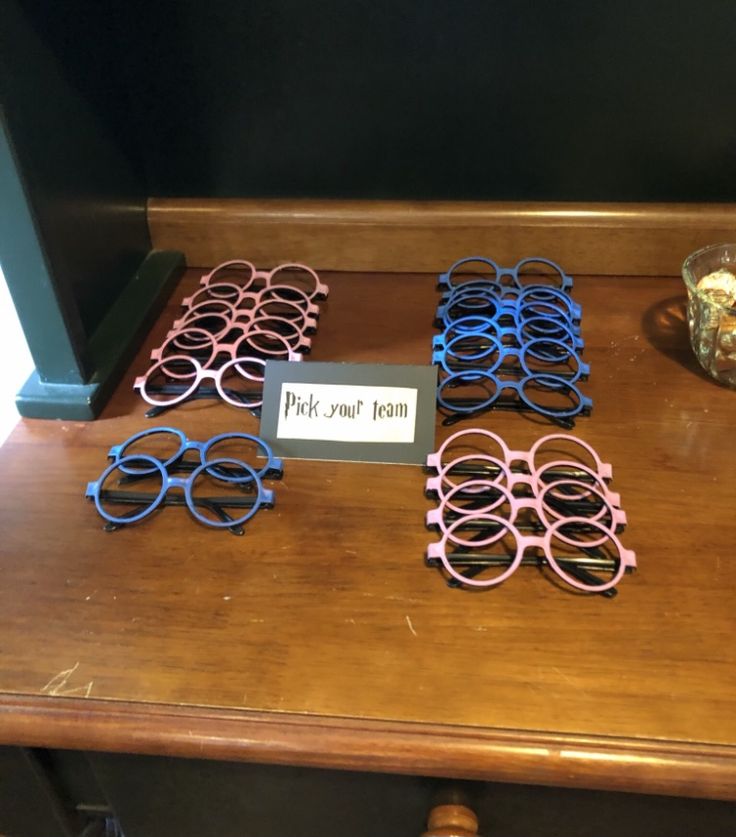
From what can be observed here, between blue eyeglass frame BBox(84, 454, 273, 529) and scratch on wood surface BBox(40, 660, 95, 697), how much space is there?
122 mm

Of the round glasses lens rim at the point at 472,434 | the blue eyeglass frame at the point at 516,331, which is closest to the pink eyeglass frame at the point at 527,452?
the round glasses lens rim at the point at 472,434

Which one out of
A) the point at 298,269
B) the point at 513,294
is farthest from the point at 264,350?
the point at 513,294

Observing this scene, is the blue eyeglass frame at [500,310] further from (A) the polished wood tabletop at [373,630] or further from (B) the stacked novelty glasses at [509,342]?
(A) the polished wood tabletop at [373,630]

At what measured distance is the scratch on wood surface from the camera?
18.3 inches

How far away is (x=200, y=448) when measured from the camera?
61cm

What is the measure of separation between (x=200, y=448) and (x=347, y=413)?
0.40 ft

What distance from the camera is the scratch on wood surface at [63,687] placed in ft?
1.53

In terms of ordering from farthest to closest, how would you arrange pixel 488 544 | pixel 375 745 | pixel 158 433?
pixel 158 433 → pixel 488 544 → pixel 375 745

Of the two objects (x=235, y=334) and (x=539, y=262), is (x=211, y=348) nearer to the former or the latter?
(x=235, y=334)

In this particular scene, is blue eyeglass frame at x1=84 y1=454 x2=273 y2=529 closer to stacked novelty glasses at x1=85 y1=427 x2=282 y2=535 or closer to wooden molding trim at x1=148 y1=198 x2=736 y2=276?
stacked novelty glasses at x1=85 y1=427 x2=282 y2=535

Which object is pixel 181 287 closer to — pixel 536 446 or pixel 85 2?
pixel 85 2

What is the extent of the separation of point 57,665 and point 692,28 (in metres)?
0.72

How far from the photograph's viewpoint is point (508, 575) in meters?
0.52

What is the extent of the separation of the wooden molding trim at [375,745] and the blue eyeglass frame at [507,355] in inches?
12.6
